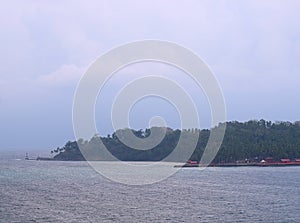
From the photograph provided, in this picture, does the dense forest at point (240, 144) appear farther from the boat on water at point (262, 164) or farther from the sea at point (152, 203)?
the sea at point (152, 203)

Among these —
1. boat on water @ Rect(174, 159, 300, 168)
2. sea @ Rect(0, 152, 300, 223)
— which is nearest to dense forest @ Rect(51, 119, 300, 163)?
boat on water @ Rect(174, 159, 300, 168)

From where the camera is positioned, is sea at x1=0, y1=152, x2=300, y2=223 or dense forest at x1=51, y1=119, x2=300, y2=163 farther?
dense forest at x1=51, y1=119, x2=300, y2=163

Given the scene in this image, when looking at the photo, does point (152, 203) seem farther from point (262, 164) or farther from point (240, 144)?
point (240, 144)

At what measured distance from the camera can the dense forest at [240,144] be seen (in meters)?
59.0

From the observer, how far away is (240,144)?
6159cm

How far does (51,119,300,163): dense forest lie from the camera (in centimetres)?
5900

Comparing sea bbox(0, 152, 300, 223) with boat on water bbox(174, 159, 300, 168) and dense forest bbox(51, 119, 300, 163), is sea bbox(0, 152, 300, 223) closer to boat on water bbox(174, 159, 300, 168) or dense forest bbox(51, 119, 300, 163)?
dense forest bbox(51, 119, 300, 163)

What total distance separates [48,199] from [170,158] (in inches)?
2022

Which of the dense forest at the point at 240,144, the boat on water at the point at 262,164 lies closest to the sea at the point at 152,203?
the dense forest at the point at 240,144

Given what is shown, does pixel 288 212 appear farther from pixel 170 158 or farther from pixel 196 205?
pixel 170 158

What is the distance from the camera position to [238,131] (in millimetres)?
69500

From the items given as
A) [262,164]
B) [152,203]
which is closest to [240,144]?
[262,164]

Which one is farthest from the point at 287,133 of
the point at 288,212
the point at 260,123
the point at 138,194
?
the point at 288,212

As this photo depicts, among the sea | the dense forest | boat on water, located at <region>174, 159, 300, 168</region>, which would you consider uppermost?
the dense forest
